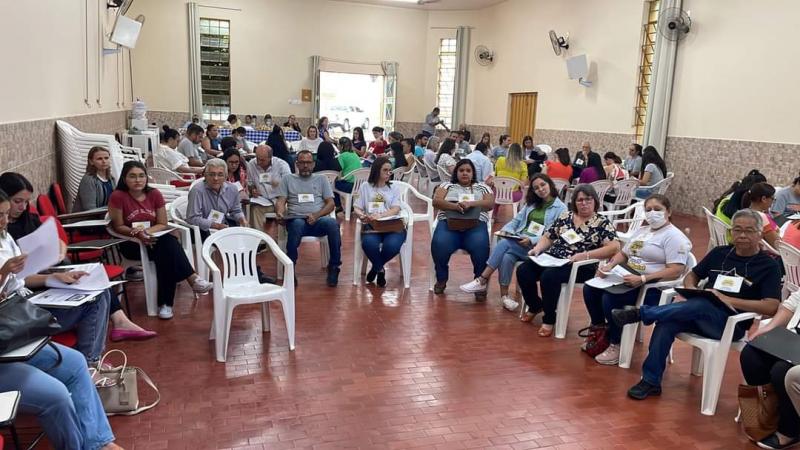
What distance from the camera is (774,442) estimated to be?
273 centimetres

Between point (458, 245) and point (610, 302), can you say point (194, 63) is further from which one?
point (610, 302)

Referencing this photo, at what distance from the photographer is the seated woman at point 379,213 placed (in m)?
4.99

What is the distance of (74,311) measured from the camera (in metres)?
2.79

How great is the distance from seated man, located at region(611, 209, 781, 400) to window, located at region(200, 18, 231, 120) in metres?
13.9

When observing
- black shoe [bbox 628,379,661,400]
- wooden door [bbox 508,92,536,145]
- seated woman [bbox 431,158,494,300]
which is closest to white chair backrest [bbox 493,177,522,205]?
seated woman [bbox 431,158,494,300]

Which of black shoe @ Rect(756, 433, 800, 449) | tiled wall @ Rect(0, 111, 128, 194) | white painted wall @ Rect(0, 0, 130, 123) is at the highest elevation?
white painted wall @ Rect(0, 0, 130, 123)

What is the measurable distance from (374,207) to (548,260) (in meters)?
1.66

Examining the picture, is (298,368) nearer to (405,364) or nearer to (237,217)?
(405,364)

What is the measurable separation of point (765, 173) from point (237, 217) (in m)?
7.76

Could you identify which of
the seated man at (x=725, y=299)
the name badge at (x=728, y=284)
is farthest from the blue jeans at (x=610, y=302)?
the name badge at (x=728, y=284)

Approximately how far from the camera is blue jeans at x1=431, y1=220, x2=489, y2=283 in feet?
16.1

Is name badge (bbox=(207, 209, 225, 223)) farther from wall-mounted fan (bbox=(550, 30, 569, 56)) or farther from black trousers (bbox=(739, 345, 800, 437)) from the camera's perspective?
wall-mounted fan (bbox=(550, 30, 569, 56))

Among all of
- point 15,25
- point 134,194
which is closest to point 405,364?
point 134,194

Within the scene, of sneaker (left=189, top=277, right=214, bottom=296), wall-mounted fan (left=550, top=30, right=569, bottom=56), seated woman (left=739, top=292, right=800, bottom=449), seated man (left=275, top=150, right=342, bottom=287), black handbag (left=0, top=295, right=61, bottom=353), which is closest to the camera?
black handbag (left=0, top=295, right=61, bottom=353)
